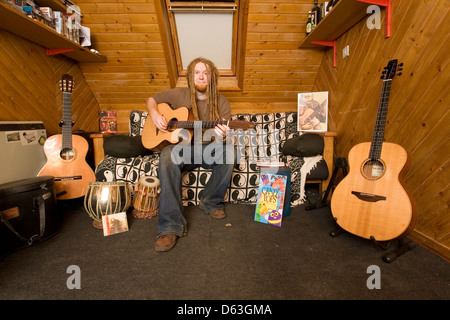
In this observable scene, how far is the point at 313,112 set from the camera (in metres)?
2.33

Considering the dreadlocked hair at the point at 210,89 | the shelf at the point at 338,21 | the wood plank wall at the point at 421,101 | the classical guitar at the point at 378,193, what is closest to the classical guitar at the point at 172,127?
the dreadlocked hair at the point at 210,89

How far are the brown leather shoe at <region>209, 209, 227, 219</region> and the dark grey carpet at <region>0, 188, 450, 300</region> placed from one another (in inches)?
5.2

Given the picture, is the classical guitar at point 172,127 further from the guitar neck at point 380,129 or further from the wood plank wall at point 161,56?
the wood plank wall at point 161,56

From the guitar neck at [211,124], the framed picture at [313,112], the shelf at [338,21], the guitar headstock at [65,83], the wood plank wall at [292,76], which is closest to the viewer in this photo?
the wood plank wall at [292,76]

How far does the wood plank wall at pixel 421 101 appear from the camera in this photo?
3.98ft

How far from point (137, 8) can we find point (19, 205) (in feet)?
6.40

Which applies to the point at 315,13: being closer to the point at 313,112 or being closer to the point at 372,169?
the point at 313,112

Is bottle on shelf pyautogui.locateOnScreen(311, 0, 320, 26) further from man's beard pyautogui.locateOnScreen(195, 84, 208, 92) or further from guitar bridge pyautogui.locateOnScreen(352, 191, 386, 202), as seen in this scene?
guitar bridge pyautogui.locateOnScreen(352, 191, 386, 202)

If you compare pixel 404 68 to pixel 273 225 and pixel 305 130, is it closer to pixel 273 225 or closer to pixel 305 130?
pixel 305 130

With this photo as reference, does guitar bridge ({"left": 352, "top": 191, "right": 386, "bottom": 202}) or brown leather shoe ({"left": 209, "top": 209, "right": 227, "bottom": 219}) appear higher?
guitar bridge ({"left": 352, "top": 191, "right": 386, "bottom": 202})

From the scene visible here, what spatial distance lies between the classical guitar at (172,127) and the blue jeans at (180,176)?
0.29 feet

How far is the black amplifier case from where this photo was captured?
121 cm

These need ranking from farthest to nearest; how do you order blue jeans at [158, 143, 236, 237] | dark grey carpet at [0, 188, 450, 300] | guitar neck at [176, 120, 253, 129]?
guitar neck at [176, 120, 253, 129]
blue jeans at [158, 143, 236, 237]
dark grey carpet at [0, 188, 450, 300]

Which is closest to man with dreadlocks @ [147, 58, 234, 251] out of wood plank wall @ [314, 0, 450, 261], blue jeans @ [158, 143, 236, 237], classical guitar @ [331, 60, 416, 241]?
blue jeans @ [158, 143, 236, 237]
